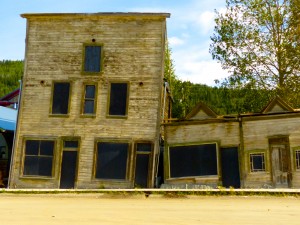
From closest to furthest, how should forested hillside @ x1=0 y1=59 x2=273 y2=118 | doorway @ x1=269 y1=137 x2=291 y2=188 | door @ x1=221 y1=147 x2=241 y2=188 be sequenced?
doorway @ x1=269 y1=137 x2=291 y2=188 → door @ x1=221 y1=147 x2=241 y2=188 → forested hillside @ x1=0 y1=59 x2=273 y2=118

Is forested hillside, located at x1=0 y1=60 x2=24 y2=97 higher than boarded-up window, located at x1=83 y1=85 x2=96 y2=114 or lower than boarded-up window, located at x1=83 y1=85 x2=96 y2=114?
higher

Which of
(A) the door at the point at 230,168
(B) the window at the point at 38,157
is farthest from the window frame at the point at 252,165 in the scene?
(B) the window at the point at 38,157

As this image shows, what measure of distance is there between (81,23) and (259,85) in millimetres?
14702

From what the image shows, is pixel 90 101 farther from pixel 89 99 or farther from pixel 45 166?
pixel 45 166

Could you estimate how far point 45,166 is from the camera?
20.1m

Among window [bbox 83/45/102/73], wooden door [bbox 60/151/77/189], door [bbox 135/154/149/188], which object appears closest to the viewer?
door [bbox 135/154/149/188]

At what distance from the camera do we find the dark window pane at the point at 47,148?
20.2m

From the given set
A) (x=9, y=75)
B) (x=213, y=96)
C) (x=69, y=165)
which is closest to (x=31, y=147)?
(x=69, y=165)

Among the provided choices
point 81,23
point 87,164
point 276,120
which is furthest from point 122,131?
point 276,120

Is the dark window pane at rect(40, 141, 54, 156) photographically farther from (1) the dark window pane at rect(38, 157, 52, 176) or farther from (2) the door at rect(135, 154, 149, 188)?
(2) the door at rect(135, 154, 149, 188)

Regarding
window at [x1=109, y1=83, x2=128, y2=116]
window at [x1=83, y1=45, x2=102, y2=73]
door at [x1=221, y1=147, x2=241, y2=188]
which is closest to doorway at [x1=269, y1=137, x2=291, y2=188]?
door at [x1=221, y1=147, x2=241, y2=188]

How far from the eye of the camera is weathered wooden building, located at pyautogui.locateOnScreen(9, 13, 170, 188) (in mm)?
19688

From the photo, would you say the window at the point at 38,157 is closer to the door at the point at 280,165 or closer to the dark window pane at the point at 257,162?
the dark window pane at the point at 257,162

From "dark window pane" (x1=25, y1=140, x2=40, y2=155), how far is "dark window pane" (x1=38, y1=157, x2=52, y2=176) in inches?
23.8
